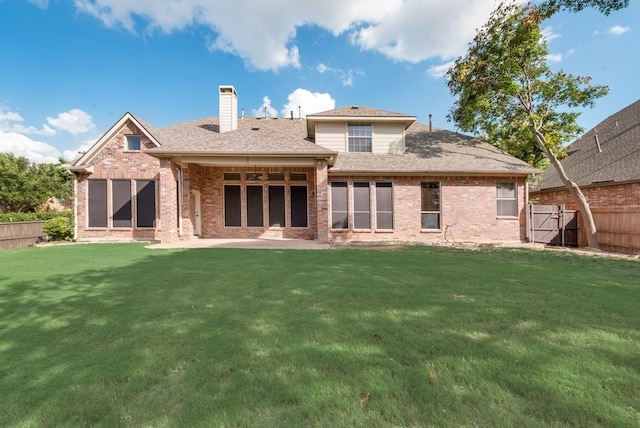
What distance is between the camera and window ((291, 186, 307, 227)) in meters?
13.5

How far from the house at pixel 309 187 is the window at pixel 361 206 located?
4 centimetres

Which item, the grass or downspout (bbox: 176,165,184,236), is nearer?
the grass

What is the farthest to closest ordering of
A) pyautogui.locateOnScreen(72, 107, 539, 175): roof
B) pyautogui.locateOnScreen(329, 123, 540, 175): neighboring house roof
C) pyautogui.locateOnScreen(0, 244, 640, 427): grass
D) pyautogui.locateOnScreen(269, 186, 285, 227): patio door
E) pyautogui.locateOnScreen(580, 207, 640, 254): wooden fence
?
pyautogui.locateOnScreen(269, 186, 285, 227): patio door
pyautogui.locateOnScreen(329, 123, 540, 175): neighboring house roof
pyautogui.locateOnScreen(72, 107, 539, 175): roof
pyautogui.locateOnScreen(580, 207, 640, 254): wooden fence
pyautogui.locateOnScreen(0, 244, 640, 427): grass

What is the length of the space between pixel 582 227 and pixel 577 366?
46.2 feet

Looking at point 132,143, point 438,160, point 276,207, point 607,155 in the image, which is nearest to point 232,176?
point 276,207

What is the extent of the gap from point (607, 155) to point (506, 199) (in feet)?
25.6

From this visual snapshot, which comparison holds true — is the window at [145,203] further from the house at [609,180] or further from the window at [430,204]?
the house at [609,180]

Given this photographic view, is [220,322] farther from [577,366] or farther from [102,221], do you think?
[102,221]

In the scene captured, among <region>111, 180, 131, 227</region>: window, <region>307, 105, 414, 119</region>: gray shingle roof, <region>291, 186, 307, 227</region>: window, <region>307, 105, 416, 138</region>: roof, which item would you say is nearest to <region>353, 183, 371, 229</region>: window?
<region>291, 186, 307, 227</region>: window

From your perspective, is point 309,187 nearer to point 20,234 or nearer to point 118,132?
point 118,132

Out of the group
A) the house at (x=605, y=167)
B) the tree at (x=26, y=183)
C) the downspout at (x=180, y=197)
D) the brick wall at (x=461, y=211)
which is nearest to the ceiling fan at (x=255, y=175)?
the downspout at (x=180, y=197)

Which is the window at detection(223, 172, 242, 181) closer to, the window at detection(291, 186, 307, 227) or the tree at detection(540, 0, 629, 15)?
the window at detection(291, 186, 307, 227)

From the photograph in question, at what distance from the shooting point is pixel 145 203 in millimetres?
13172

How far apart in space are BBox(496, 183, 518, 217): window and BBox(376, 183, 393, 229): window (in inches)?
181
